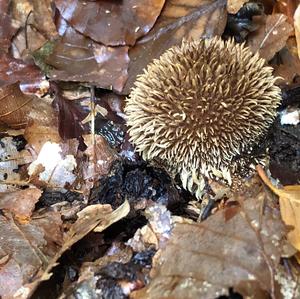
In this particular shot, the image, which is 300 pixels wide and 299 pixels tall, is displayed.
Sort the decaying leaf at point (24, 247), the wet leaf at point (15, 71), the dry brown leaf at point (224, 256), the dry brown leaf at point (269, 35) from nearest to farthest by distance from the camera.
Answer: the dry brown leaf at point (224, 256) < the decaying leaf at point (24, 247) < the dry brown leaf at point (269, 35) < the wet leaf at point (15, 71)

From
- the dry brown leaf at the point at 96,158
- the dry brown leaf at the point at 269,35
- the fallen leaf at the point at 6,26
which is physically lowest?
the dry brown leaf at the point at 96,158

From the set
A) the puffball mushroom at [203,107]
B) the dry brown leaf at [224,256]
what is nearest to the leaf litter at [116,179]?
the dry brown leaf at [224,256]

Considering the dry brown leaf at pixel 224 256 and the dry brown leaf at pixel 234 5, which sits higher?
the dry brown leaf at pixel 234 5

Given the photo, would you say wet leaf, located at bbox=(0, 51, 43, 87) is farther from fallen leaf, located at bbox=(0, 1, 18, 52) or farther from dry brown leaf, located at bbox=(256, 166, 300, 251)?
dry brown leaf, located at bbox=(256, 166, 300, 251)

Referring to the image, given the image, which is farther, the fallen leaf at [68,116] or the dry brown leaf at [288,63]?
the fallen leaf at [68,116]

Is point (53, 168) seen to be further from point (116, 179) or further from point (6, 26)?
point (6, 26)

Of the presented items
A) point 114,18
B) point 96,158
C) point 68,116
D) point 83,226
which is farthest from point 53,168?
point 114,18

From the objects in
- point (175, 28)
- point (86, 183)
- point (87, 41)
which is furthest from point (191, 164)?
point (87, 41)

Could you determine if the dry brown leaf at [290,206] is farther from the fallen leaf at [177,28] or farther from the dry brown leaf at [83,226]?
the fallen leaf at [177,28]
